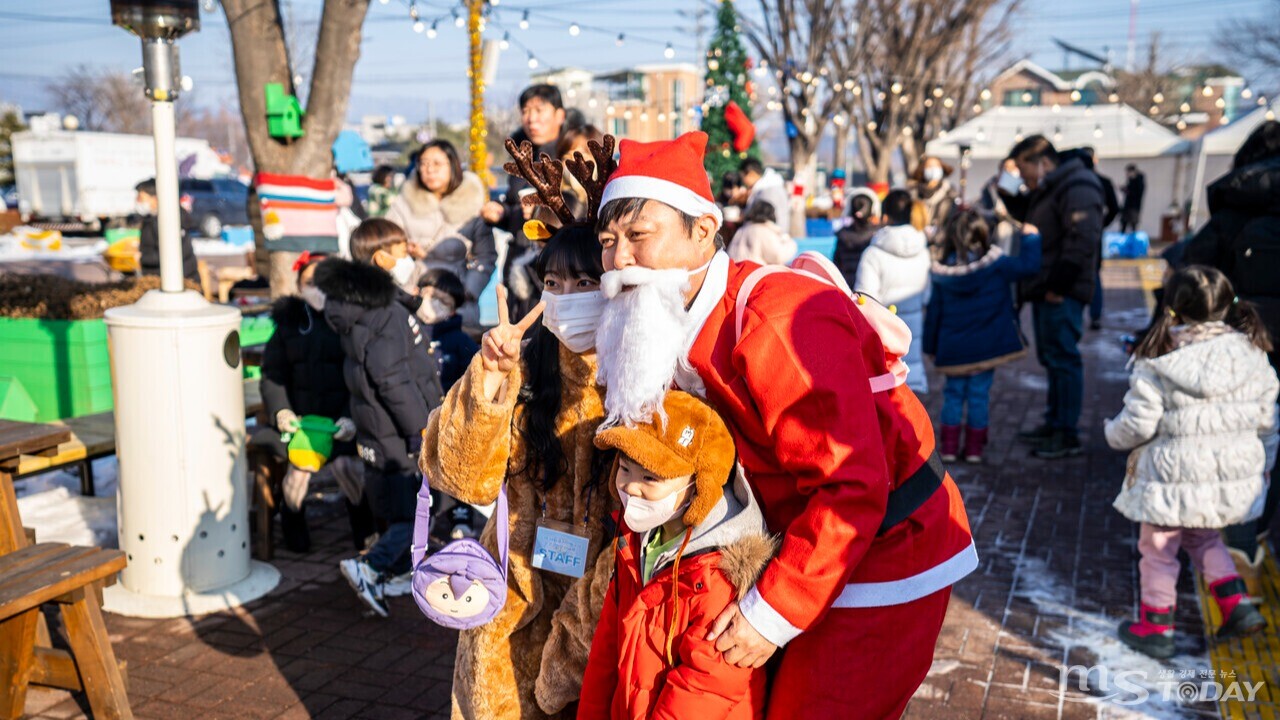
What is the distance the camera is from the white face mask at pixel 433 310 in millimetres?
5406

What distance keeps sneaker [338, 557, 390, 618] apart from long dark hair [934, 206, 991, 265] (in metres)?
4.53

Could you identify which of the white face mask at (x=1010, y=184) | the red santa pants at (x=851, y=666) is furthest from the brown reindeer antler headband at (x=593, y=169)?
the white face mask at (x=1010, y=184)

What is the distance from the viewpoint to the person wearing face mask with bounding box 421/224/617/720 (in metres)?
2.41

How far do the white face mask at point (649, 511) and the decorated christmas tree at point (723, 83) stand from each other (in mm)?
24792

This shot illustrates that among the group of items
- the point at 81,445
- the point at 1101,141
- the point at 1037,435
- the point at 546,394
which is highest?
the point at 1101,141

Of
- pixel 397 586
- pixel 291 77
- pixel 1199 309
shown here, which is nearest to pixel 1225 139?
pixel 1199 309

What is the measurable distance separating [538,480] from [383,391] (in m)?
2.27

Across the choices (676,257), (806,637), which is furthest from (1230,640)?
(676,257)

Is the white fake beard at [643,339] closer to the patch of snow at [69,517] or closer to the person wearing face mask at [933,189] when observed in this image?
the patch of snow at [69,517]

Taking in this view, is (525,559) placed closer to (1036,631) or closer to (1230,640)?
(1036,631)

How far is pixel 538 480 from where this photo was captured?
2.60m

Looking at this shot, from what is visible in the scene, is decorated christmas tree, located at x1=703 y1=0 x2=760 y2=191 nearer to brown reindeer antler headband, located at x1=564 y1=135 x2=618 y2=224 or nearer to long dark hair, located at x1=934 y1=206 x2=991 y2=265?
long dark hair, located at x1=934 y1=206 x2=991 y2=265

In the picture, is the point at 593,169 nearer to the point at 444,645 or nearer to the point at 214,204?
the point at 444,645

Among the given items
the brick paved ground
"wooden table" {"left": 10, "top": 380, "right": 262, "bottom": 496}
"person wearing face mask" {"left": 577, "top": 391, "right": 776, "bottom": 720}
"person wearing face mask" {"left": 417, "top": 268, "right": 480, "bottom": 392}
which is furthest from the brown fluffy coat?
"person wearing face mask" {"left": 417, "top": 268, "right": 480, "bottom": 392}
